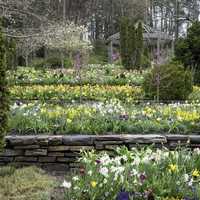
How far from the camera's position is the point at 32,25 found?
1174 inches

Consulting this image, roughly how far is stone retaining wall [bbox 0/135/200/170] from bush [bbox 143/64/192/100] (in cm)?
514

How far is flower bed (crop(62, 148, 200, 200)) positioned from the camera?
4094 mm

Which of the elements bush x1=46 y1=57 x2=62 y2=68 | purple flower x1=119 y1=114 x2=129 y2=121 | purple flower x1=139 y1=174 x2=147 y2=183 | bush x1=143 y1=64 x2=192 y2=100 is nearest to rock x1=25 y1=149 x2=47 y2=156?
purple flower x1=119 y1=114 x2=129 y2=121

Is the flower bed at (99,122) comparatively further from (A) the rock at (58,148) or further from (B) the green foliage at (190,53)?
(B) the green foliage at (190,53)

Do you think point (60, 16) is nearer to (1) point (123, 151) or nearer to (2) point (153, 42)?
(2) point (153, 42)

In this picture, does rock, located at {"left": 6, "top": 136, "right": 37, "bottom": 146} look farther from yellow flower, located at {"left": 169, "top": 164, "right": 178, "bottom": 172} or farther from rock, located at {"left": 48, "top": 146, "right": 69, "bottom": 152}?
yellow flower, located at {"left": 169, "top": 164, "right": 178, "bottom": 172}

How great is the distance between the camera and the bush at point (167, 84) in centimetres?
1121

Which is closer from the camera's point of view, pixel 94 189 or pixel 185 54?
pixel 94 189

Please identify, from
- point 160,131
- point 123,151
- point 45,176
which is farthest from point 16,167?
point 160,131

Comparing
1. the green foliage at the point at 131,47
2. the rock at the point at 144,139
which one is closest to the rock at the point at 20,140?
the rock at the point at 144,139

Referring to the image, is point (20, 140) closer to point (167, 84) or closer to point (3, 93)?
point (3, 93)

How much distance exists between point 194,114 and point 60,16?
1290 inches

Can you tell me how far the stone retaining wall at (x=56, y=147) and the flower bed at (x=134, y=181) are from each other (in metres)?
1.32

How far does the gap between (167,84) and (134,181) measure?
23.7 feet
